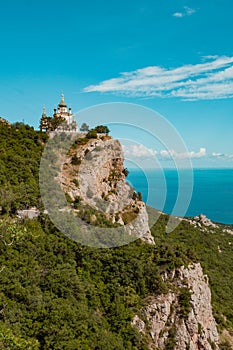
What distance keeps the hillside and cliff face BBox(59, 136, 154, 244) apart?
0.28 metres

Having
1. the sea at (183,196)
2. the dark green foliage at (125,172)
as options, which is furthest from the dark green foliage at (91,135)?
the sea at (183,196)

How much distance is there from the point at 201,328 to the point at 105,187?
43.8ft

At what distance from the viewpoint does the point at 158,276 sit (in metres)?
20.7

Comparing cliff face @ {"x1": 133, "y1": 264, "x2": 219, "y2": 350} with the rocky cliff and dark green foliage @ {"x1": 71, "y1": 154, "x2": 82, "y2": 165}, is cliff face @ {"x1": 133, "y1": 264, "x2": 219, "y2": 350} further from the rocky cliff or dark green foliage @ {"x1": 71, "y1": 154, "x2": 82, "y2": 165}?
dark green foliage @ {"x1": 71, "y1": 154, "x2": 82, "y2": 165}

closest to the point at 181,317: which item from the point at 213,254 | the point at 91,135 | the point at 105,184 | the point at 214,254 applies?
the point at 105,184

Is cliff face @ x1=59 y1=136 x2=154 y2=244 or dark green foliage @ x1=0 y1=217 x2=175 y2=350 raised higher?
cliff face @ x1=59 y1=136 x2=154 y2=244

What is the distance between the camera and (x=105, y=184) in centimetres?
2856

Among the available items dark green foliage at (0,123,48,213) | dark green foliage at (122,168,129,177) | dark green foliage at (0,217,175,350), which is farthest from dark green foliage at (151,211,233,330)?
dark green foliage at (0,123,48,213)

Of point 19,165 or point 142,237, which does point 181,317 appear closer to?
point 142,237

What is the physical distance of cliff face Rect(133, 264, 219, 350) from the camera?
19.1 m

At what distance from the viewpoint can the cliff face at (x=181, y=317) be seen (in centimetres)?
1906

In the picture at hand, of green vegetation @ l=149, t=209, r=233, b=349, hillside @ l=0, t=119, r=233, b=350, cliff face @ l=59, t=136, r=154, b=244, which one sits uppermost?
cliff face @ l=59, t=136, r=154, b=244

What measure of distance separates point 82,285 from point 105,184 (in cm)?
1221

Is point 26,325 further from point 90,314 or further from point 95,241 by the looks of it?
point 95,241
